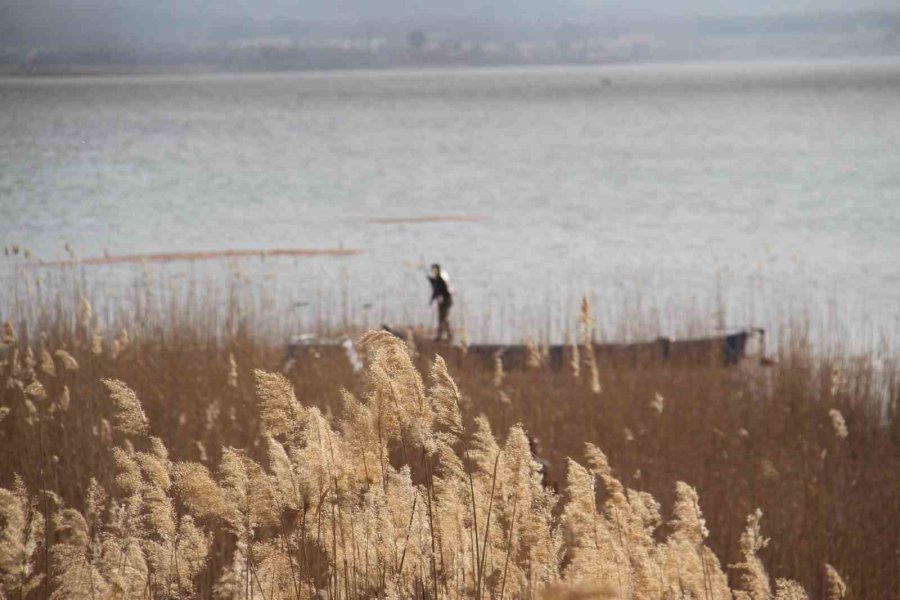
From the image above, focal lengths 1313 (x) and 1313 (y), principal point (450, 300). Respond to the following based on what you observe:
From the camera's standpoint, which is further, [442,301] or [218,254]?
[218,254]

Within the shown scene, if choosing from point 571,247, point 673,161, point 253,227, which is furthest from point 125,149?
point 571,247

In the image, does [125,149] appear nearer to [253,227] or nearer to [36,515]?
[253,227]

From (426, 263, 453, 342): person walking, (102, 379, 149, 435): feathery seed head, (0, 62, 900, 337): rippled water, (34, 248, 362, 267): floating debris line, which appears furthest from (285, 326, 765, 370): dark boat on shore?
(34, 248, 362, 267): floating debris line

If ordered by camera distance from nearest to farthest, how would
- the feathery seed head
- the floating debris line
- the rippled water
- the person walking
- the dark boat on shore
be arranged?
the feathery seed head < the dark boat on shore < the person walking < the rippled water < the floating debris line

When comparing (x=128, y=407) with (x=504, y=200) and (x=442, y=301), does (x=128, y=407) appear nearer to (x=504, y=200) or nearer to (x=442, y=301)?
(x=442, y=301)

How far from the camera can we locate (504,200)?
46844 mm

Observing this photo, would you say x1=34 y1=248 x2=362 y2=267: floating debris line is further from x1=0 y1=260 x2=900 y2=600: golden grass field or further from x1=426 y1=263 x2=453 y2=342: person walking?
x1=426 y1=263 x2=453 y2=342: person walking

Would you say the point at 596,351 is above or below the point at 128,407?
below

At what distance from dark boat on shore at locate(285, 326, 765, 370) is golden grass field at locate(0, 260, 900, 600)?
0.18 m

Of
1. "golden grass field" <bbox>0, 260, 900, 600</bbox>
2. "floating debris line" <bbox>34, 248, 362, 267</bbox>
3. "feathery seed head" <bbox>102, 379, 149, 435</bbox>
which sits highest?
"floating debris line" <bbox>34, 248, 362, 267</bbox>

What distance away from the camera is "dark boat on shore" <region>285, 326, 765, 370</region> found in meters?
11.2

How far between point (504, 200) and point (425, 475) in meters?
42.7

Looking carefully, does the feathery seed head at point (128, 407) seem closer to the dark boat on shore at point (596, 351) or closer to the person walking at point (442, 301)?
the dark boat on shore at point (596, 351)

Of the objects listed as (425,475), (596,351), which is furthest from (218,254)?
(425,475)
